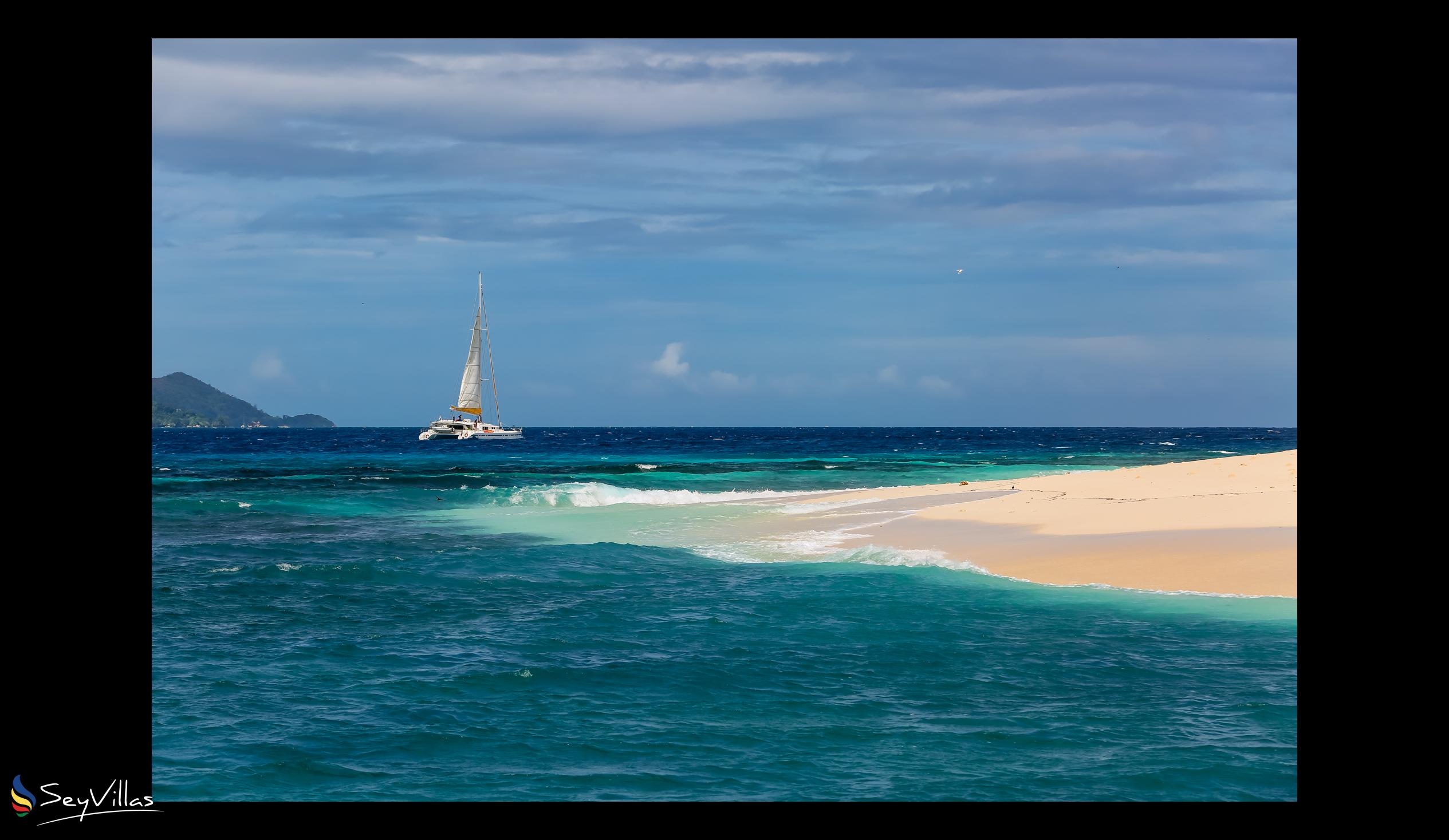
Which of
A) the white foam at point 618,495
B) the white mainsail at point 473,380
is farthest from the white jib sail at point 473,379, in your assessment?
the white foam at point 618,495

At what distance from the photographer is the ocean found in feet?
26.5

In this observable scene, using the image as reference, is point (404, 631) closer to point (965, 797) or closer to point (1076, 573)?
point (965, 797)

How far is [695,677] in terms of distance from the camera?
10984mm

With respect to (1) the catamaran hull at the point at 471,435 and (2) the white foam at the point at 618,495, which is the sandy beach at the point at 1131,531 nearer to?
(2) the white foam at the point at 618,495

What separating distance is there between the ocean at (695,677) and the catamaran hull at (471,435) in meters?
80.7

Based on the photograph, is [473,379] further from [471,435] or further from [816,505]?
[816,505]

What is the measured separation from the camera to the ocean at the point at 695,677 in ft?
26.5
